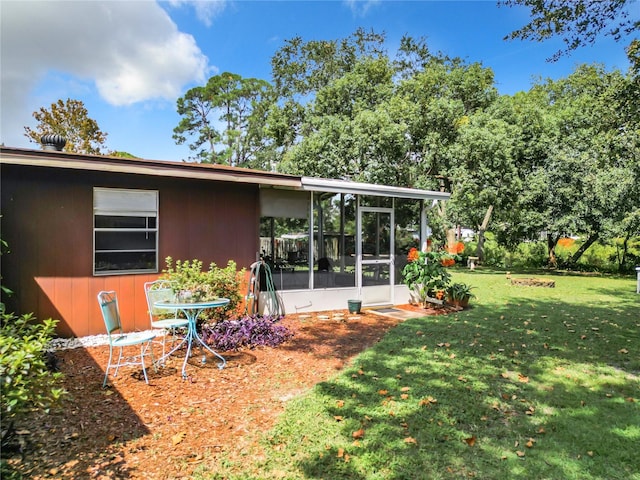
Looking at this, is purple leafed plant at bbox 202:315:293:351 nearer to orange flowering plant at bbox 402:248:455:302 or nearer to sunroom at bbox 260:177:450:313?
sunroom at bbox 260:177:450:313

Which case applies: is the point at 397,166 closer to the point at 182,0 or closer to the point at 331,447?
the point at 182,0

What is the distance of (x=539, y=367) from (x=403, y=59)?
21.9 metres

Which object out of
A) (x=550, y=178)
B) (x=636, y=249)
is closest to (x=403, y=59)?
(x=550, y=178)

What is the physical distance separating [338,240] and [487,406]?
16.7 feet

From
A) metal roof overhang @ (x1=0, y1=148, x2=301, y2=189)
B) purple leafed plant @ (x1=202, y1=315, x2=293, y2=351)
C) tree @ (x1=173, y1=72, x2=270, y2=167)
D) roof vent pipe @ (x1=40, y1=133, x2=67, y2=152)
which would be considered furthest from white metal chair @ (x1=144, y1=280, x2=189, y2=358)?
tree @ (x1=173, y1=72, x2=270, y2=167)

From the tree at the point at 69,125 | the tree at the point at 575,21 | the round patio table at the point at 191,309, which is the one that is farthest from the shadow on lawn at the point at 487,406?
the tree at the point at 69,125

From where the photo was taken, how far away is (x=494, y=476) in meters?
2.55

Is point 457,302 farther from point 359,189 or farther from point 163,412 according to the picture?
point 163,412

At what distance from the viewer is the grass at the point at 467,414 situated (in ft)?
8.73

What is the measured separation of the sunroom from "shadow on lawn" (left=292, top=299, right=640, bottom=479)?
2.23 m

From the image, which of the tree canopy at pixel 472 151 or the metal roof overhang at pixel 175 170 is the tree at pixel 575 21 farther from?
the tree canopy at pixel 472 151

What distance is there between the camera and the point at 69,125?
19.8 metres

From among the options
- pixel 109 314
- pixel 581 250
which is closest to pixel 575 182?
pixel 581 250

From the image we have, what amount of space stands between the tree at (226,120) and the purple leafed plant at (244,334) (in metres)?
22.6
